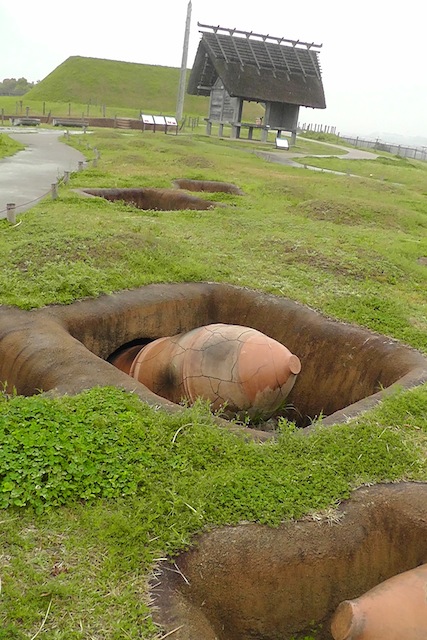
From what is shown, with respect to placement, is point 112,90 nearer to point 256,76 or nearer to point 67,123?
point 67,123

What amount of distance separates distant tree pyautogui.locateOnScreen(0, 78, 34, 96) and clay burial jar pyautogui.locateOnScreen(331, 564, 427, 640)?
91.6 m

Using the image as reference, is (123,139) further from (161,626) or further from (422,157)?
(422,157)

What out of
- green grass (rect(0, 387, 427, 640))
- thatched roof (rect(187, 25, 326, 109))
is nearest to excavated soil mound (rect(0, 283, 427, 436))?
green grass (rect(0, 387, 427, 640))

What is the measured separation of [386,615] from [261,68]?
37654 mm

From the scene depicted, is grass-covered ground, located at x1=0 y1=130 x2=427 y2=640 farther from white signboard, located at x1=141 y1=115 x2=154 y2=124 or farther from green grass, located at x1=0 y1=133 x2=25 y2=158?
white signboard, located at x1=141 y1=115 x2=154 y2=124

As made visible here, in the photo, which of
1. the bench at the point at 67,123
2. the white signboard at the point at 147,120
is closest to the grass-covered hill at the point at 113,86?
the bench at the point at 67,123

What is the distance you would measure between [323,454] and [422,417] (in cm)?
128

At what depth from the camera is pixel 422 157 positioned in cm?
5616

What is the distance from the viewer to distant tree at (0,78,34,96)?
86.8 m

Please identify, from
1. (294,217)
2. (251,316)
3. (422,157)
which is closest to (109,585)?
(251,316)

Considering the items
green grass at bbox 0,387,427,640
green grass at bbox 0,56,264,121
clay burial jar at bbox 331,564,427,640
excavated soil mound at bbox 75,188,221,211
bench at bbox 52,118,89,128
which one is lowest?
clay burial jar at bbox 331,564,427,640

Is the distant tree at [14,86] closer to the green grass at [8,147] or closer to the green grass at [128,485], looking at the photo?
the green grass at [8,147]

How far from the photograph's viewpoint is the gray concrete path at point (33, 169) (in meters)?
15.6

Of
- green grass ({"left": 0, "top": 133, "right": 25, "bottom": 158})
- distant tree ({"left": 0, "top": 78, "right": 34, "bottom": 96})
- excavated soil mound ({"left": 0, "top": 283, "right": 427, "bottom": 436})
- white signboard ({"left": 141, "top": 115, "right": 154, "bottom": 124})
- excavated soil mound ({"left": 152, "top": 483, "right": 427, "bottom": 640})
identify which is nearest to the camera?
excavated soil mound ({"left": 152, "top": 483, "right": 427, "bottom": 640})
